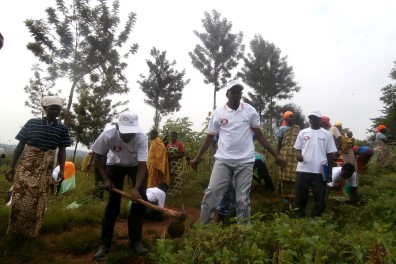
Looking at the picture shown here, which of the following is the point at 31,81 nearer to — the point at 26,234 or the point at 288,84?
the point at 26,234

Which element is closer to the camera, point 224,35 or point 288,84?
point 224,35

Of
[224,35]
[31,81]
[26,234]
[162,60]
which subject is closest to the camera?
[26,234]

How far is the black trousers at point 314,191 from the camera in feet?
15.8

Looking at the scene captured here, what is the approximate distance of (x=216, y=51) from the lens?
26.2 metres

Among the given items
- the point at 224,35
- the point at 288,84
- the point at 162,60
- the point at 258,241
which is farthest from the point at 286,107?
the point at 258,241

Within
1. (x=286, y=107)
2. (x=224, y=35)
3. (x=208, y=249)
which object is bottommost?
(x=208, y=249)

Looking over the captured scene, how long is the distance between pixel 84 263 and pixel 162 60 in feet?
71.1

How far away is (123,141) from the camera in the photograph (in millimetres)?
3824

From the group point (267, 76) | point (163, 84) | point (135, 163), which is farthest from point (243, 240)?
point (267, 76)

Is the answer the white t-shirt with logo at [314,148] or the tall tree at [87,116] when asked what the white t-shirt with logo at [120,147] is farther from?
the tall tree at [87,116]

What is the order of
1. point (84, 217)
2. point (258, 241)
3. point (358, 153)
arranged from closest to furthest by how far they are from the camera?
point (258, 241) → point (84, 217) → point (358, 153)

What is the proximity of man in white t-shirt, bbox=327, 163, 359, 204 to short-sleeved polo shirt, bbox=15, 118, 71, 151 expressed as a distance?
4171 mm

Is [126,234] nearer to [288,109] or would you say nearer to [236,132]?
[236,132]

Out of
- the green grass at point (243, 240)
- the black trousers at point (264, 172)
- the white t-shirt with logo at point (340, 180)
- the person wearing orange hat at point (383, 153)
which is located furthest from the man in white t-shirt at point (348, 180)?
the person wearing orange hat at point (383, 153)
